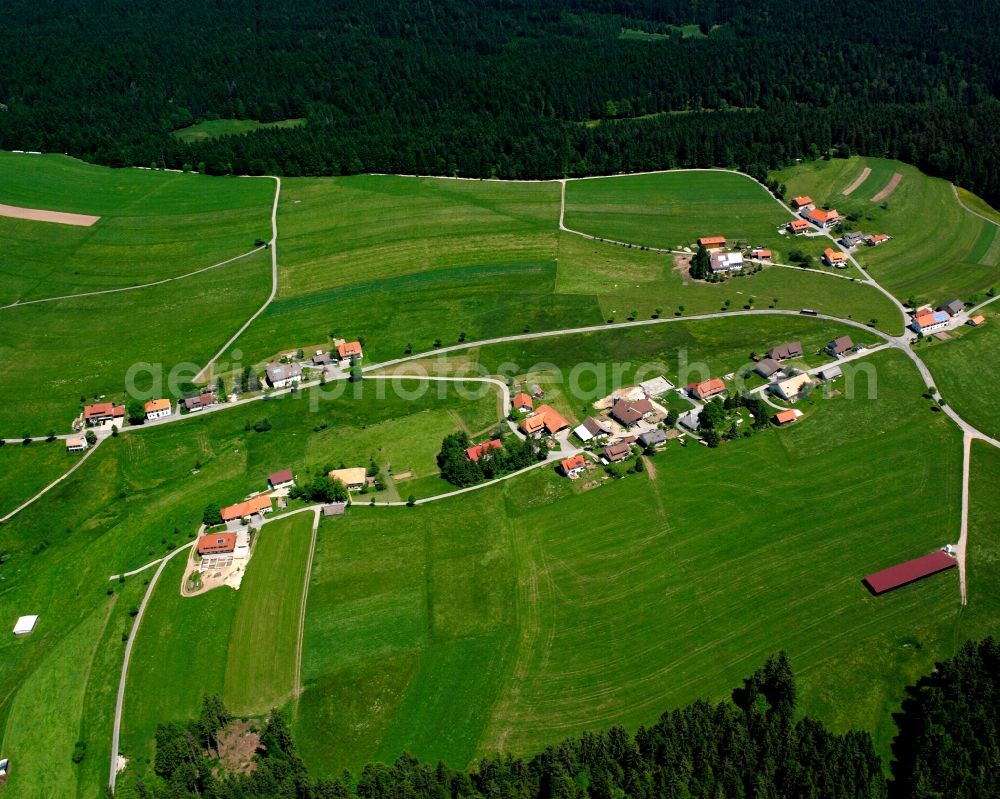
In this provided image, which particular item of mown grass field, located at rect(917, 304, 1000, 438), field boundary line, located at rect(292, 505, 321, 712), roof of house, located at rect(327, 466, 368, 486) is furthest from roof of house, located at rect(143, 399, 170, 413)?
mown grass field, located at rect(917, 304, 1000, 438)

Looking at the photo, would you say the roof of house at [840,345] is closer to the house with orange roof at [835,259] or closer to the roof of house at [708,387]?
the roof of house at [708,387]

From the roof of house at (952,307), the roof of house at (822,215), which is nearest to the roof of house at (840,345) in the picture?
the roof of house at (952,307)

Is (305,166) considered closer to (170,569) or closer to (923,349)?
(170,569)

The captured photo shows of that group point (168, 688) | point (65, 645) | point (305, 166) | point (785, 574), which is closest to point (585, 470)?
point (785, 574)

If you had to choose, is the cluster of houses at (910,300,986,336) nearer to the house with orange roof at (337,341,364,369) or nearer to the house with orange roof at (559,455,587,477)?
the house with orange roof at (559,455,587,477)

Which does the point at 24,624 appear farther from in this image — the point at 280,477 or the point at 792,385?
the point at 792,385

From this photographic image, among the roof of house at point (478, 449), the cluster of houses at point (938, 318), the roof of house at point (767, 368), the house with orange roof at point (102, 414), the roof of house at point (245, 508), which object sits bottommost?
the roof of house at point (245, 508)

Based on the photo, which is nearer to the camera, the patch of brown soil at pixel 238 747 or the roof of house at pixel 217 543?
the patch of brown soil at pixel 238 747
